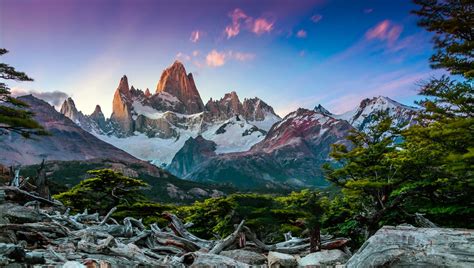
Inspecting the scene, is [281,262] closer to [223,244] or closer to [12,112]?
[223,244]

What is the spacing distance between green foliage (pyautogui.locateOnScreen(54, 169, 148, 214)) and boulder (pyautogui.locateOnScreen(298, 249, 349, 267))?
60.6ft

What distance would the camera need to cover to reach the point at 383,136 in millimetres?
23031

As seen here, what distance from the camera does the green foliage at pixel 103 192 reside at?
1165 inches

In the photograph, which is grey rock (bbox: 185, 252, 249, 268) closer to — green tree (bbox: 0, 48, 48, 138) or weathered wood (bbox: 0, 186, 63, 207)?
weathered wood (bbox: 0, 186, 63, 207)

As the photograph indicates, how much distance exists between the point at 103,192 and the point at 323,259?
21786 mm

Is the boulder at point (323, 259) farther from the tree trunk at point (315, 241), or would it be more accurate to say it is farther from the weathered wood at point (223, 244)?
the weathered wood at point (223, 244)

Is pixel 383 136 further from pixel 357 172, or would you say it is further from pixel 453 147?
pixel 453 147

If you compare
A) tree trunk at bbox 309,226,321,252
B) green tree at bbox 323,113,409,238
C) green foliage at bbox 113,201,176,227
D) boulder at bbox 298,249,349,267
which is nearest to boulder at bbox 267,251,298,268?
boulder at bbox 298,249,349,267

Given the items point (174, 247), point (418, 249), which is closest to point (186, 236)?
point (174, 247)

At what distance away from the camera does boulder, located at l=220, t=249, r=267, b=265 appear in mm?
14797

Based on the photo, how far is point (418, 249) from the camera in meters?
8.86

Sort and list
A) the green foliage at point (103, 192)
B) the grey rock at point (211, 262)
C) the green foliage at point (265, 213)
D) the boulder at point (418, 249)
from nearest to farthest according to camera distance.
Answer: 1. the boulder at point (418, 249)
2. the grey rock at point (211, 262)
3. the green foliage at point (265, 213)
4. the green foliage at point (103, 192)

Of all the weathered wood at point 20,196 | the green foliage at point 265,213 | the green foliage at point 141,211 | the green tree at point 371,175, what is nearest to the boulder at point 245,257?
the green foliage at point 265,213

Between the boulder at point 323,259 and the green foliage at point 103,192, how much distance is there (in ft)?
60.6
